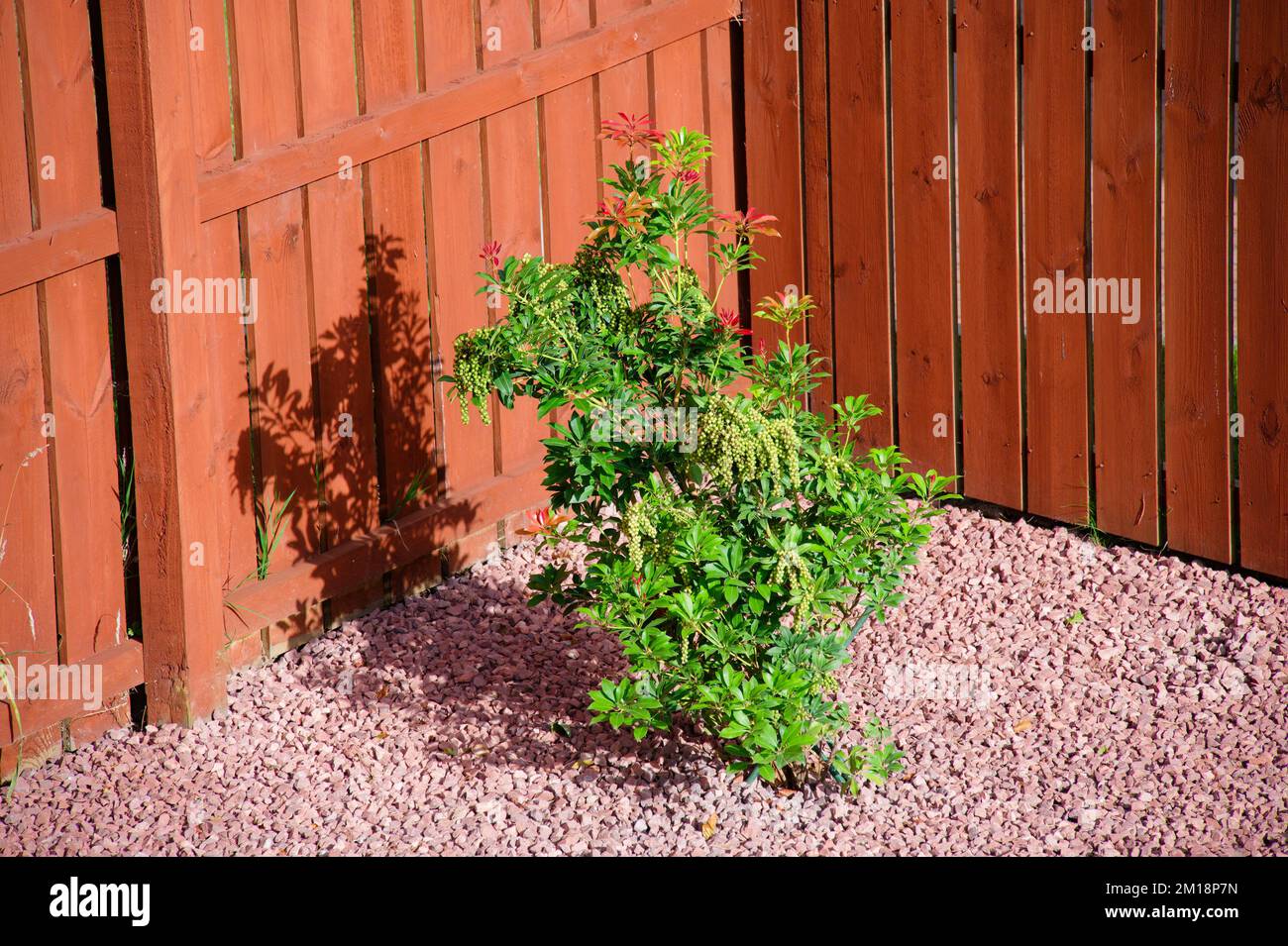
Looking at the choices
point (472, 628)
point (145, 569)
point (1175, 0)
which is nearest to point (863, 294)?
point (1175, 0)

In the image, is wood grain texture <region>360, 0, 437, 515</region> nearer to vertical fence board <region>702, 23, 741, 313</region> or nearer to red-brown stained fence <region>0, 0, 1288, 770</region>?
red-brown stained fence <region>0, 0, 1288, 770</region>

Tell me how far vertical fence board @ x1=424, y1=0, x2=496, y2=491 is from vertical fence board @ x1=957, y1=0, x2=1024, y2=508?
1553 mm

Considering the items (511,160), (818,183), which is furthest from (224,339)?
(818,183)

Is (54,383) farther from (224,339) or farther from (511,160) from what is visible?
(511,160)

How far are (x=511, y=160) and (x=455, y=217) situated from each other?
0.29 m

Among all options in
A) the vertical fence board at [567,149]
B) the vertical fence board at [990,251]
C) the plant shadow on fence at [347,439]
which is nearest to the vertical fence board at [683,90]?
the vertical fence board at [567,149]

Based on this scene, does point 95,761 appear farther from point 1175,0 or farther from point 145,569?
point 1175,0

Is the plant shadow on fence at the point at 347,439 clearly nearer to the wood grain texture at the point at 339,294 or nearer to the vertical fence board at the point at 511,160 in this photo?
the wood grain texture at the point at 339,294

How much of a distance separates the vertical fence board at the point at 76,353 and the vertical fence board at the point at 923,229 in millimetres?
2539

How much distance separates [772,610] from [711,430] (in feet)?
1.65

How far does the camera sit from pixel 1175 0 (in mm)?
4086

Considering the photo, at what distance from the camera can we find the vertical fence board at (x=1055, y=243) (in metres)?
4.36

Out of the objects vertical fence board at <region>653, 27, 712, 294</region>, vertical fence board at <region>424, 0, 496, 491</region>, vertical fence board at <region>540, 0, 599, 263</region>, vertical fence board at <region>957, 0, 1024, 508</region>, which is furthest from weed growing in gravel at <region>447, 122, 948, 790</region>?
vertical fence board at <region>653, 27, 712, 294</region>

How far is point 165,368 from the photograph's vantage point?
3.61 m
